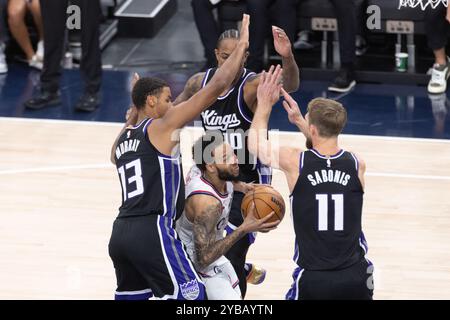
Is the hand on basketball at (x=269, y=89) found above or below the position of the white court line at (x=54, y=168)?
above

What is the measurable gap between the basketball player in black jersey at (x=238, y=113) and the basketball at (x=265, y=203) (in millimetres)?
585

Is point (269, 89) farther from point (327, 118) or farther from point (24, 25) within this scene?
point (24, 25)

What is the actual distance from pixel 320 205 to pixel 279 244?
2162mm

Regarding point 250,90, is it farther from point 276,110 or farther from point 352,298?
point 276,110

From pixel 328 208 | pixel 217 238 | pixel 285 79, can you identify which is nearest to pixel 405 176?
pixel 285 79

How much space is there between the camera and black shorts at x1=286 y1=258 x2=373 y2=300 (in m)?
5.72

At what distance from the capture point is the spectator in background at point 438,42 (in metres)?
10.8

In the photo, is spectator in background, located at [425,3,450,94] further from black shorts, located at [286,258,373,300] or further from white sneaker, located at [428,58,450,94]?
black shorts, located at [286,258,373,300]

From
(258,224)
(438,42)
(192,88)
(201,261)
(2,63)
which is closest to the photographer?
(258,224)

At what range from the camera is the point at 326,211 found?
18.8 ft

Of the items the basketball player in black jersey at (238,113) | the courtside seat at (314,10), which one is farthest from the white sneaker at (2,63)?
the basketball player in black jersey at (238,113)

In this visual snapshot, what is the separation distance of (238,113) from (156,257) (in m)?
1.34

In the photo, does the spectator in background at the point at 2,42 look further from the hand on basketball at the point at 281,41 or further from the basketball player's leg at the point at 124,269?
the basketball player's leg at the point at 124,269

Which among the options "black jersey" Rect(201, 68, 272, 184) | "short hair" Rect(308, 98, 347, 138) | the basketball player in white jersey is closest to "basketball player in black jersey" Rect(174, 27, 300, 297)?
"black jersey" Rect(201, 68, 272, 184)
